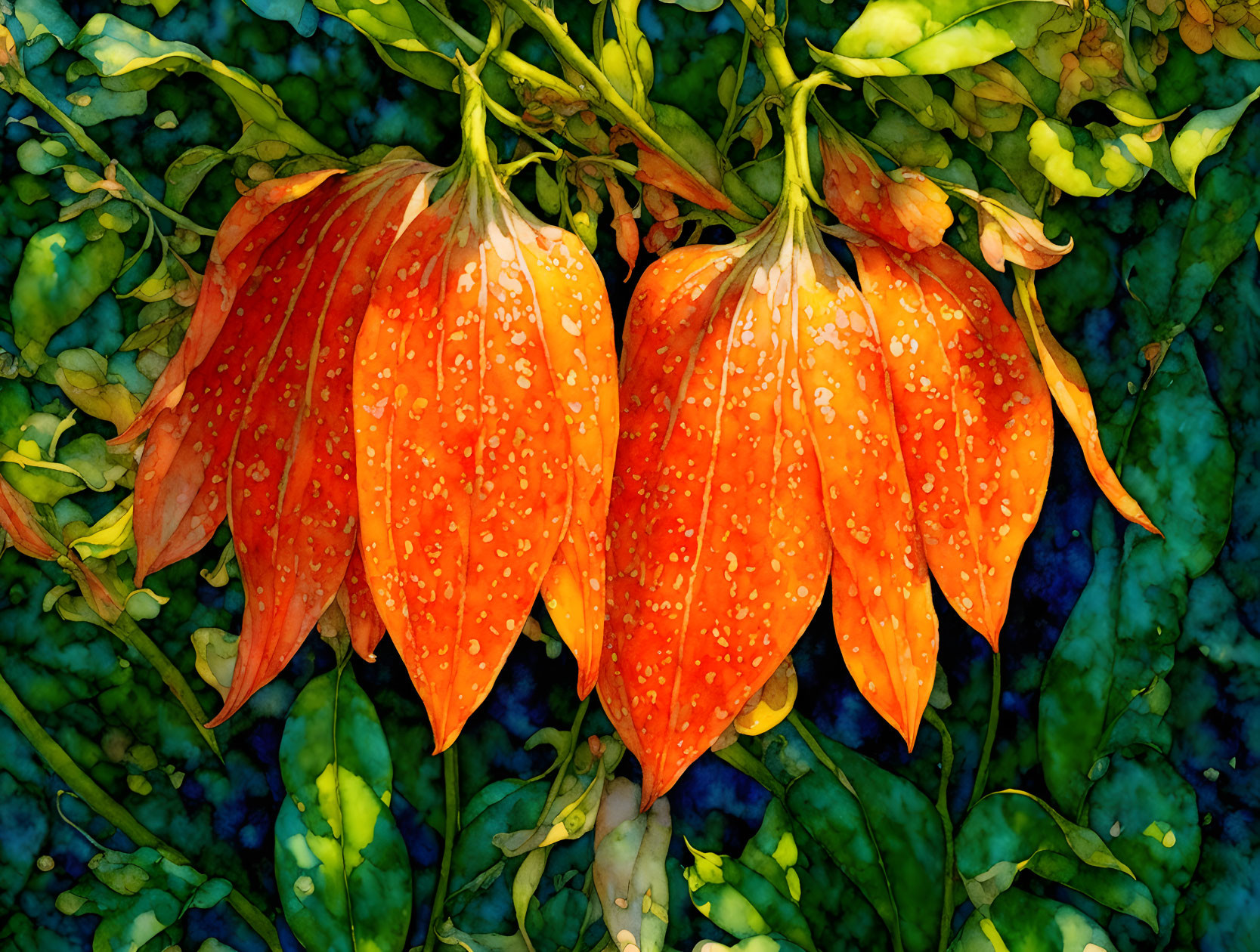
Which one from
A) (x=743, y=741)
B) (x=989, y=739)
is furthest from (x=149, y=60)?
(x=989, y=739)

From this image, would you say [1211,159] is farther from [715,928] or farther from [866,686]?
[715,928]

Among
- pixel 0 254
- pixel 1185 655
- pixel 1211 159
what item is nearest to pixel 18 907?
pixel 0 254

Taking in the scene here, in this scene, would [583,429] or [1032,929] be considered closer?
[583,429]

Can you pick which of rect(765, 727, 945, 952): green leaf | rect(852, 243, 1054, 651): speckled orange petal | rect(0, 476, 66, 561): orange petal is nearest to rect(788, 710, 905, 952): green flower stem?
rect(765, 727, 945, 952): green leaf

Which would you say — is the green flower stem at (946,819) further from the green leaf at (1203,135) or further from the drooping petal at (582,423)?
the green leaf at (1203,135)

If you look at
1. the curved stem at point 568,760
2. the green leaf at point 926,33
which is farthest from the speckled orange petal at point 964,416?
the curved stem at point 568,760

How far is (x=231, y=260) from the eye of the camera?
0.62 metres

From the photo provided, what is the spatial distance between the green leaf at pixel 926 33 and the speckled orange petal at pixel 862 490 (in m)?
0.10

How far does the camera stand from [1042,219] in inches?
26.0

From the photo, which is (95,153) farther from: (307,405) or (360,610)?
(360,610)

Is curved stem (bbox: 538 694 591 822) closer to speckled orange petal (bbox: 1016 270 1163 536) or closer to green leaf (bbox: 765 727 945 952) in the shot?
green leaf (bbox: 765 727 945 952)

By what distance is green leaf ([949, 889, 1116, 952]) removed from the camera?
0.68m

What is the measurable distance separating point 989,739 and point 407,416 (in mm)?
414

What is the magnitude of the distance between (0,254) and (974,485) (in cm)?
58
